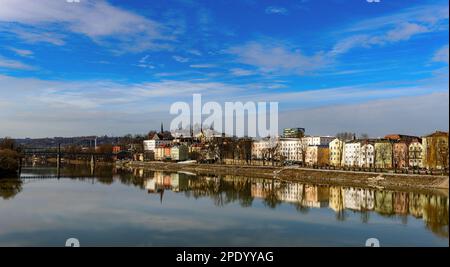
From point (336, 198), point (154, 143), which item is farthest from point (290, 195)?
point (154, 143)

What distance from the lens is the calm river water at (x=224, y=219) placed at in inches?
462

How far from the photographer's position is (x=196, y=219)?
601 inches

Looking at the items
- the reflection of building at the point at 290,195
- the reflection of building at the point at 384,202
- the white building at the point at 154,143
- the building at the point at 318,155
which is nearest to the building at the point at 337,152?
the building at the point at 318,155

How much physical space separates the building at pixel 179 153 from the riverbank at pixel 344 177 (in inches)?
791

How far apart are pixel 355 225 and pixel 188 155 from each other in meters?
54.9

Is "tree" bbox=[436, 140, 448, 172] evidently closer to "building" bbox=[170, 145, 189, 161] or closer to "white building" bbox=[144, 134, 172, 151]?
"building" bbox=[170, 145, 189, 161]

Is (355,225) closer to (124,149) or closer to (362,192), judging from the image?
(362,192)

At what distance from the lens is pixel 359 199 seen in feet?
69.9

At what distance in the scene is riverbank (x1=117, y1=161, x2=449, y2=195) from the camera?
82.2 ft

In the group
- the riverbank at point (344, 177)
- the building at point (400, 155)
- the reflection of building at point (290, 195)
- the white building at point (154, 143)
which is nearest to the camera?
the reflection of building at point (290, 195)

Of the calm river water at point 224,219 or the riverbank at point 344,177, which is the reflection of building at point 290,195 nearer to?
the calm river water at point 224,219

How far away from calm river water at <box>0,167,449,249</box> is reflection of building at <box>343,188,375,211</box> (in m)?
0.05
